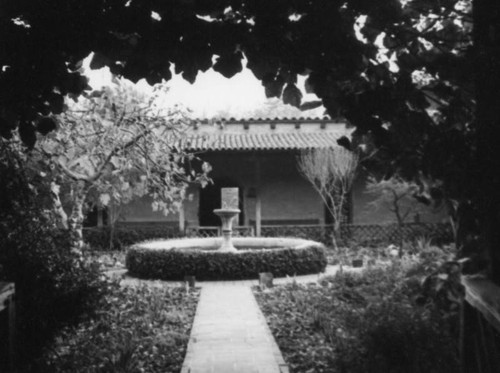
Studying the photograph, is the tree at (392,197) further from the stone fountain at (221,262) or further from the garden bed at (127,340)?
the garden bed at (127,340)

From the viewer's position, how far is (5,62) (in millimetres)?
2510

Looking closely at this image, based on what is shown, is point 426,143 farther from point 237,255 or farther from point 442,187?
point 237,255

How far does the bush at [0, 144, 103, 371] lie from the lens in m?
4.39

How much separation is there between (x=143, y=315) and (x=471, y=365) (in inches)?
186

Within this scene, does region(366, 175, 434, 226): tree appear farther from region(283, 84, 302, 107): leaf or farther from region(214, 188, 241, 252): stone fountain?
region(283, 84, 302, 107): leaf

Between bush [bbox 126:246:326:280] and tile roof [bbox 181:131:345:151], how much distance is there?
5.93m

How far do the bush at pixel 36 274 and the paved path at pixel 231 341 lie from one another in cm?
122

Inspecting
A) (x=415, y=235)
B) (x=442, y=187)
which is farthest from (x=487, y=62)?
(x=415, y=235)

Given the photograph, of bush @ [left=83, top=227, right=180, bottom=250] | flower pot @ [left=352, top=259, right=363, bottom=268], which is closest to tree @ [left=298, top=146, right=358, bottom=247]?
flower pot @ [left=352, top=259, right=363, bottom=268]

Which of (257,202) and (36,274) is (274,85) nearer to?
(36,274)

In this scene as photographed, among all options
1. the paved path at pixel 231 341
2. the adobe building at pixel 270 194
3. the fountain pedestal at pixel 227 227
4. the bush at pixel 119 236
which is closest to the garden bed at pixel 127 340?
the paved path at pixel 231 341

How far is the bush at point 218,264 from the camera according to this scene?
34.5 ft

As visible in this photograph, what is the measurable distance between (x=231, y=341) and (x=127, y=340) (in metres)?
1.15

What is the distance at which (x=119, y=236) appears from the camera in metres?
16.3
